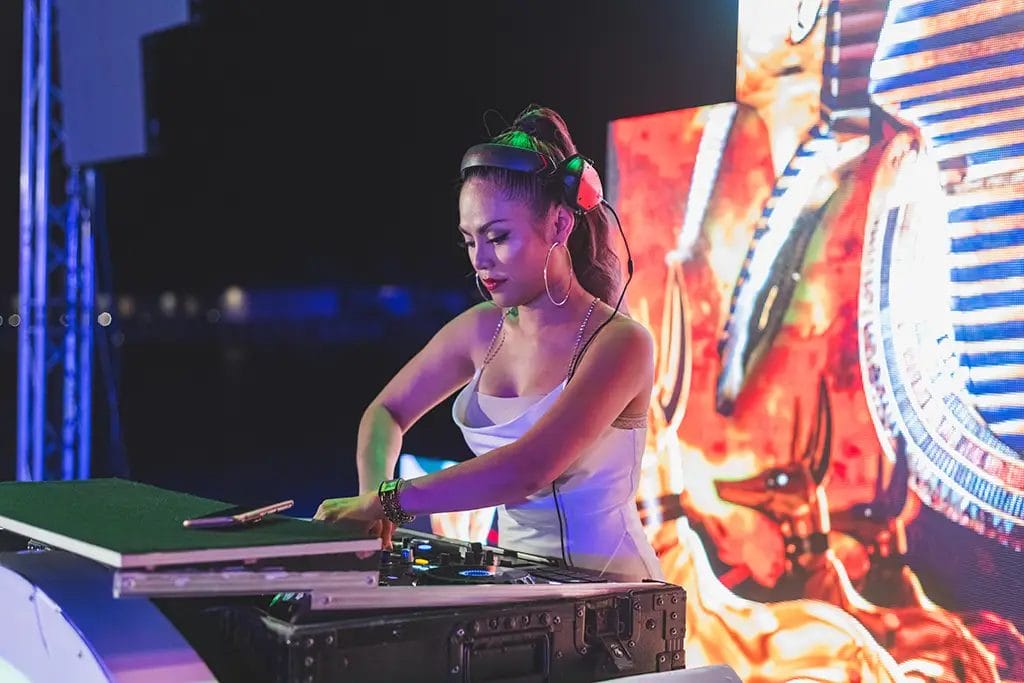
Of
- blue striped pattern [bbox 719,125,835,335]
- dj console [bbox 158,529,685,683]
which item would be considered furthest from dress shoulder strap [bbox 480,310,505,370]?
blue striped pattern [bbox 719,125,835,335]

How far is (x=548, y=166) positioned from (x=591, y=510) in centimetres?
65

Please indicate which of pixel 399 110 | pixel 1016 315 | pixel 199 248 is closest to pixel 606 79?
pixel 1016 315

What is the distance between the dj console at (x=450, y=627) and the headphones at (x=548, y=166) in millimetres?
737

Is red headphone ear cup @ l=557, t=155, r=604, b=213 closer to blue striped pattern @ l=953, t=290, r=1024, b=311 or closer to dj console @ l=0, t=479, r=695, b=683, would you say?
dj console @ l=0, t=479, r=695, b=683

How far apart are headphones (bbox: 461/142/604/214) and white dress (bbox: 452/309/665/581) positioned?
0.35m

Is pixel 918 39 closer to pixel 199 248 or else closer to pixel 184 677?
pixel 184 677

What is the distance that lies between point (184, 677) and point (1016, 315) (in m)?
2.73

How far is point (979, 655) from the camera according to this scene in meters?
3.23

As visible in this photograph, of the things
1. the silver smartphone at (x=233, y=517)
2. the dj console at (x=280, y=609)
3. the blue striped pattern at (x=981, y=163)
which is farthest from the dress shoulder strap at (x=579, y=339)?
the blue striped pattern at (x=981, y=163)

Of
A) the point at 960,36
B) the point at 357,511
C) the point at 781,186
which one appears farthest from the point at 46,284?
the point at 357,511

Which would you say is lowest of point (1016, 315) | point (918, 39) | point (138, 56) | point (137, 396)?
point (137, 396)

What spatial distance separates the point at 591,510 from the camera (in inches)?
78.7

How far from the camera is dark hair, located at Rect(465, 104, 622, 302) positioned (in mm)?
1991

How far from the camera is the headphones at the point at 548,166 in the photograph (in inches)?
77.3
